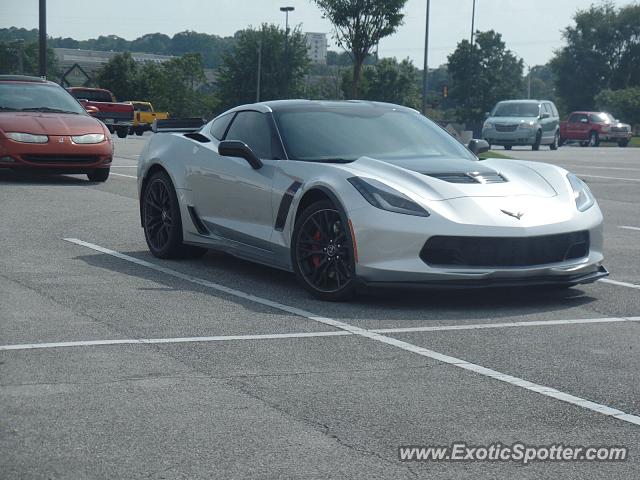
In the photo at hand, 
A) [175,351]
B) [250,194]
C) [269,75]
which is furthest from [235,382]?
[269,75]

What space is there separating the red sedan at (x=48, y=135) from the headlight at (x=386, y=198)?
32.2 ft

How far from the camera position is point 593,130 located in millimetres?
52500

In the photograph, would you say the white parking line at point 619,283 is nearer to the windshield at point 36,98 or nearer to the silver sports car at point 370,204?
the silver sports car at point 370,204

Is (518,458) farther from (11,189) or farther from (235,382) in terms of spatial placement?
(11,189)

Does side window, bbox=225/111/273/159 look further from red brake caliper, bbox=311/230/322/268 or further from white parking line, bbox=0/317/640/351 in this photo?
white parking line, bbox=0/317/640/351

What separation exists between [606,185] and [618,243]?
30.7 feet

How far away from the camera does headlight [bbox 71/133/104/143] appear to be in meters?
16.8

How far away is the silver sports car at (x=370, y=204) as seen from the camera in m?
7.43

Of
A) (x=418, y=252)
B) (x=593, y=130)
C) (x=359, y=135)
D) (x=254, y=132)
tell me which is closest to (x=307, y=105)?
(x=254, y=132)

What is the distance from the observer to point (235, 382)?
5.46 metres

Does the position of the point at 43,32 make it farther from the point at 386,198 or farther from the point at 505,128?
the point at 386,198

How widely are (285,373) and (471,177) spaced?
269 centimetres

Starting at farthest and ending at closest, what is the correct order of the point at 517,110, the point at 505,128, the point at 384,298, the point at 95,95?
1. the point at 95,95
2. the point at 517,110
3. the point at 505,128
4. the point at 384,298

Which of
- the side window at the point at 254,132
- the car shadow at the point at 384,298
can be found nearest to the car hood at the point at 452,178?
the car shadow at the point at 384,298
